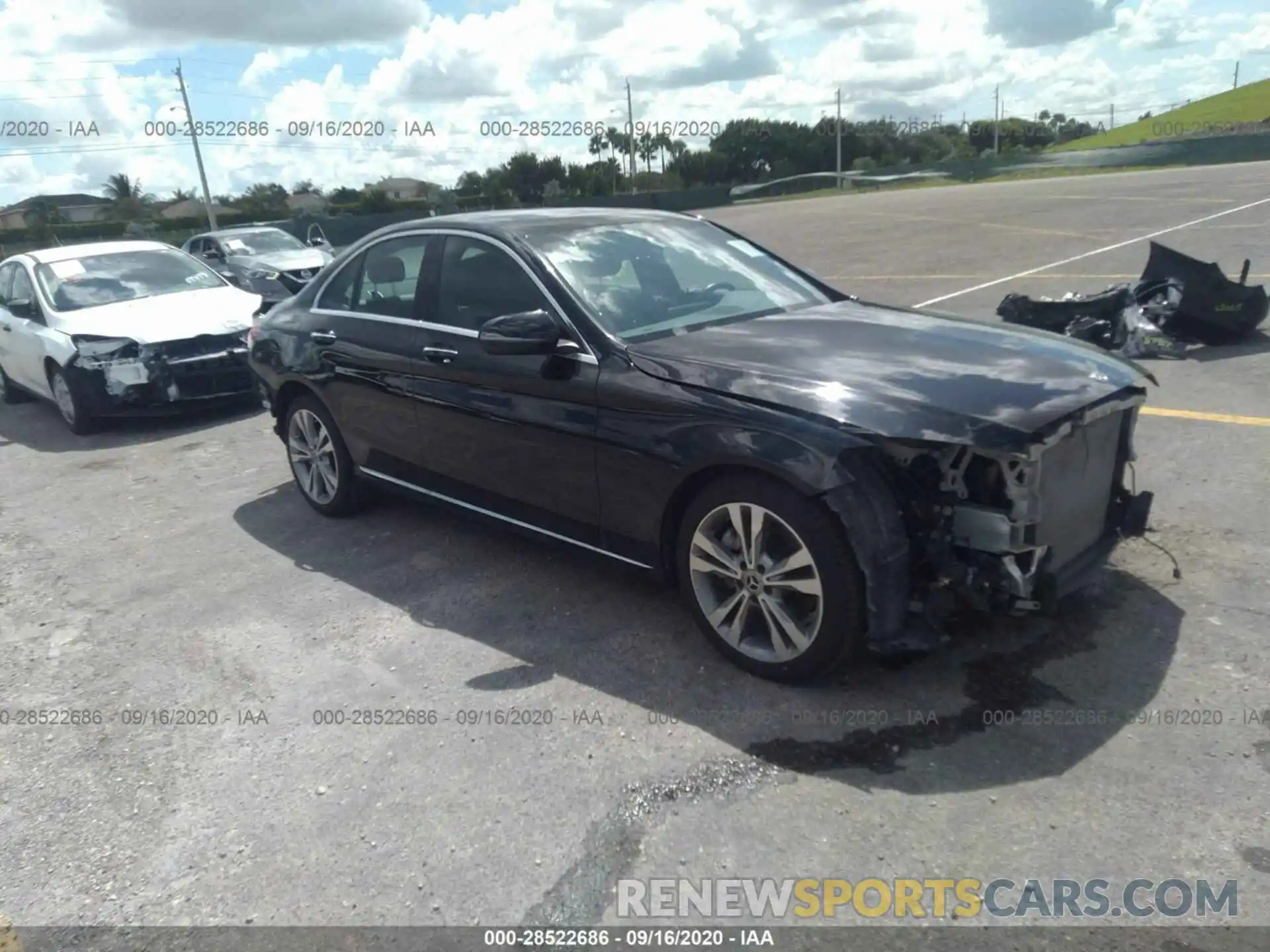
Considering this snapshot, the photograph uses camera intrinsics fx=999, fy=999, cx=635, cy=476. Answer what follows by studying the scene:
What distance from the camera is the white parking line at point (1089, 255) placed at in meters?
12.1

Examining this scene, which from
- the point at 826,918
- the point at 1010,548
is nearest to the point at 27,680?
the point at 826,918

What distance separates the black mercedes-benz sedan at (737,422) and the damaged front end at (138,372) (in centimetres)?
378

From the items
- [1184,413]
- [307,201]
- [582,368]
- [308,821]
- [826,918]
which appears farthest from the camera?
[307,201]

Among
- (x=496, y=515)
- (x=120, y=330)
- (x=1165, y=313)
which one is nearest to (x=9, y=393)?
(x=120, y=330)

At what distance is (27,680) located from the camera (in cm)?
434

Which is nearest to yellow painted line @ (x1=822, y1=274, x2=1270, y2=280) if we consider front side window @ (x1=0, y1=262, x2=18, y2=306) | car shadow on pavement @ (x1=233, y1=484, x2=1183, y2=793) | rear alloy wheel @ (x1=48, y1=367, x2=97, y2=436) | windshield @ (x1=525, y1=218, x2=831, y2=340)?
windshield @ (x1=525, y1=218, x2=831, y2=340)

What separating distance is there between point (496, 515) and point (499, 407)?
55cm

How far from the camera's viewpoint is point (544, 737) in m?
3.56

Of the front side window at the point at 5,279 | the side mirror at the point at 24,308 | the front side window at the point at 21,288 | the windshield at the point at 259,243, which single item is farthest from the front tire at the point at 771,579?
the windshield at the point at 259,243

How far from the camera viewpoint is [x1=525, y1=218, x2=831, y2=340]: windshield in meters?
4.36

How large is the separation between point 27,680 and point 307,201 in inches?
2658

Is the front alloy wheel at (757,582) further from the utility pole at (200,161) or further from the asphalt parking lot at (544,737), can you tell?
the utility pole at (200,161)

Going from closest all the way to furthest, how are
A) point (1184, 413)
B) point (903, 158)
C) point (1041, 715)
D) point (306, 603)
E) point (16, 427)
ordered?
point (1041, 715)
point (306, 603)
point (1184, 413)
point (16, 427)
point (903, 158)

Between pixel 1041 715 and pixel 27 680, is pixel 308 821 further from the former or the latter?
pixel 1041 715
